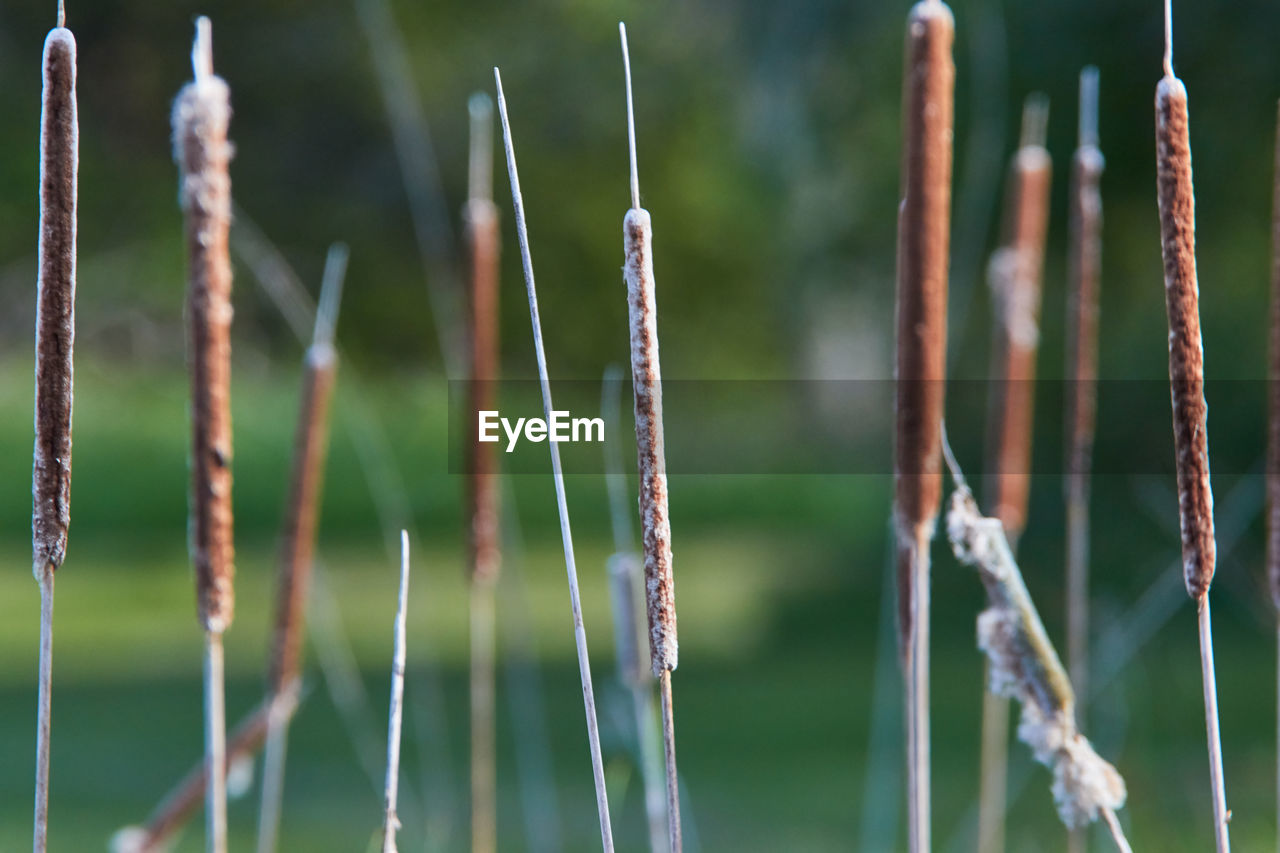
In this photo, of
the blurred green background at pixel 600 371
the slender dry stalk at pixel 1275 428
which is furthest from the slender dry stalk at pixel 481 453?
the slender dry stalk at pixel 1275 428

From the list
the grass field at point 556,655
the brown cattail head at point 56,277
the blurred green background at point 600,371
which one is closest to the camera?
the brown cattail head at point 56,277

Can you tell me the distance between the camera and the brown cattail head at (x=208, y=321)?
0.89 meters

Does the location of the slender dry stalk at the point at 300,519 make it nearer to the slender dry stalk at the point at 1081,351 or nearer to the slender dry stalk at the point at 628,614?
the slender dry stalk at the point at 628,614

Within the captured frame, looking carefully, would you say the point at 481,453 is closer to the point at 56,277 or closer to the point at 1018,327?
the point at 1018,327

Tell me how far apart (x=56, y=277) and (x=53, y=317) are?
23mm

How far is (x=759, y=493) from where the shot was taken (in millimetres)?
9492

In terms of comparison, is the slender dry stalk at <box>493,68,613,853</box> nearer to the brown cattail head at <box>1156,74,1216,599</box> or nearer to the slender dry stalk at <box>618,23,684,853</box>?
the slender dry stalk at <box>618,23,684,853</box>

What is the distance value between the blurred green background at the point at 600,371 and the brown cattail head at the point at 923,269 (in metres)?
0.99

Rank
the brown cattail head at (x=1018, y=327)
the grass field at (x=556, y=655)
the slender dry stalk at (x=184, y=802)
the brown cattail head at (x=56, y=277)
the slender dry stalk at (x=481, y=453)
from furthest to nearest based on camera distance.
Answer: the grass field at (x=556, y=655) → the brown cattail head at (x=1018, y=327) → the slender dry stalk at (x=481, y=453) → the slender dry stalk at (x=184, y=802) → the brown cattail head at (x=56, y=277)

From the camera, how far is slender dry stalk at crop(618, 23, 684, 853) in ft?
2.62

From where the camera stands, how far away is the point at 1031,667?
0.97m

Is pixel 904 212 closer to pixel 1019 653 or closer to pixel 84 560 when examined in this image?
pixel 1019 653

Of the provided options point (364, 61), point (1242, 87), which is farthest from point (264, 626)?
point (1242, 87)

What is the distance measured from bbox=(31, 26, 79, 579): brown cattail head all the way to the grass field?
0.87 metres
